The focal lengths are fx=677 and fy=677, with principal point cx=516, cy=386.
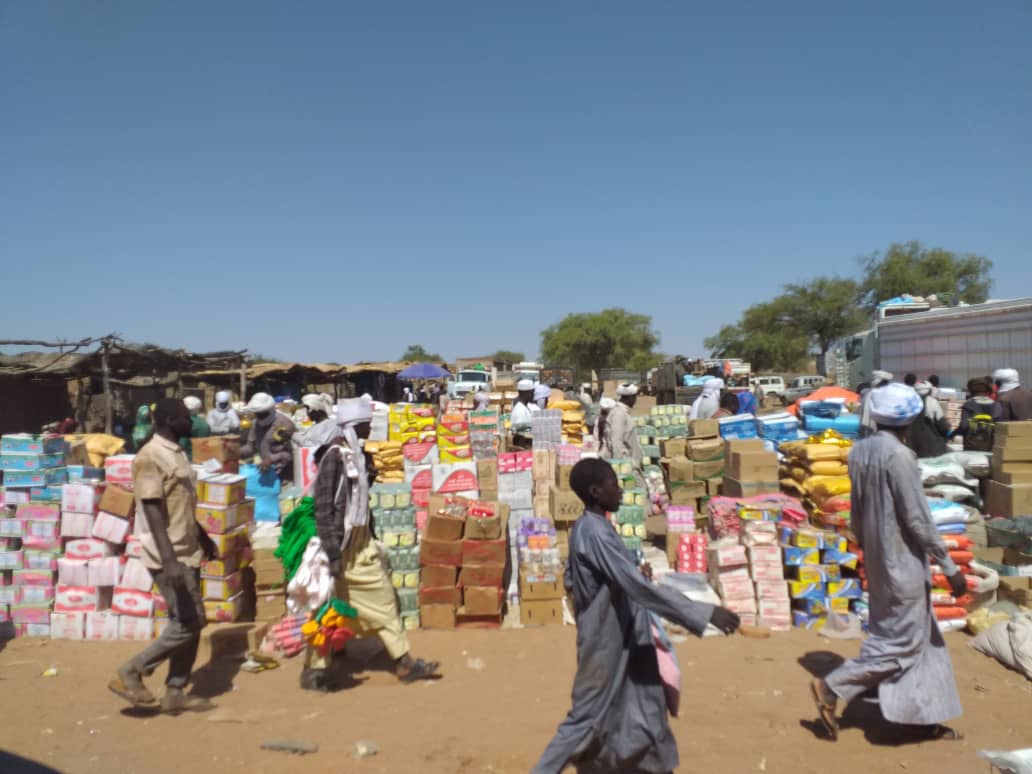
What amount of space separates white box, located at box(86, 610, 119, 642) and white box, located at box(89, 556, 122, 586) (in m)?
0.25

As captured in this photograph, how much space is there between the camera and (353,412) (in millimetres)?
4348

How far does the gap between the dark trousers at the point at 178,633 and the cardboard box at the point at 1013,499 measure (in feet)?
23.0

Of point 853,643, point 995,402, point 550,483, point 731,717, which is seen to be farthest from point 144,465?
point 995,402

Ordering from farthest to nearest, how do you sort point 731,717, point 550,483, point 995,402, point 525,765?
1. point 995,402
2. point 550,483
3. point 731,717
4. point 525,765

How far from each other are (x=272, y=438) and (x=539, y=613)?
3.97 m

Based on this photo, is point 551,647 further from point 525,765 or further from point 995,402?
point 995,402

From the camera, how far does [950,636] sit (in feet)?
16.3

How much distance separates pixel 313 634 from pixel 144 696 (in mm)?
977

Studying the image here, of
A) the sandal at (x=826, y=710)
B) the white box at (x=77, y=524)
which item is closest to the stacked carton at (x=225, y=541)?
the white box at (x=77, y=524)

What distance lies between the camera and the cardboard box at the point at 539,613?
5.43 metres

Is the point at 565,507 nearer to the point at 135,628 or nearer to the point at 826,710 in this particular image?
the point at 826,710

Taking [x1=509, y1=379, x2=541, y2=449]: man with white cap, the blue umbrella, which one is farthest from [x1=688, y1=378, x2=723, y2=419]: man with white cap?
the blue umbrella

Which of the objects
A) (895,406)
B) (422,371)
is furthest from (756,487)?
(422,371)

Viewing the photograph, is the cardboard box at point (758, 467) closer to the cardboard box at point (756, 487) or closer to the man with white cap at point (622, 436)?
the cardboard box at point (756, 487)
